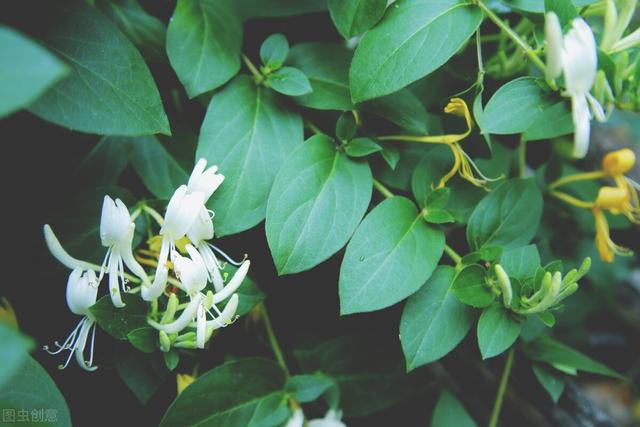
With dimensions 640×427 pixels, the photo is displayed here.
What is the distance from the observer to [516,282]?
769 mm

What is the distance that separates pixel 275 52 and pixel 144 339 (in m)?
0.42

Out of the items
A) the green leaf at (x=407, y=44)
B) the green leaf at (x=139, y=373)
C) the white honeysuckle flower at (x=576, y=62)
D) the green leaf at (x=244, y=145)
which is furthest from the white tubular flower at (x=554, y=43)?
the green leaf at (x=139, y=373)

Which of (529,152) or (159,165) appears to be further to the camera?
(529,152)

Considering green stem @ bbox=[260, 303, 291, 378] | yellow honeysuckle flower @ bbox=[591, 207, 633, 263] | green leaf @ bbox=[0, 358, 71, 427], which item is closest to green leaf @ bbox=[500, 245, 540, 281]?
yellow honeysuckle flower @ bbox=[591, 207, 633, 263]

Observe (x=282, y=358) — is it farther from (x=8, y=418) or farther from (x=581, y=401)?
(x=581, y=401)

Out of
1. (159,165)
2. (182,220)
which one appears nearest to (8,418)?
(182,220)

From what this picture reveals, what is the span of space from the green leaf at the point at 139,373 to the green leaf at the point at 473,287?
1.22 feet

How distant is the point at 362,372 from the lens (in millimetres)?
979

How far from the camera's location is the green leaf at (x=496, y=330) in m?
0.75

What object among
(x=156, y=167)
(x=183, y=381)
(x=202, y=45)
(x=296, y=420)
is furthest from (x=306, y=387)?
(x=202, y=45)

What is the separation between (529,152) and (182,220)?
0.92 metres

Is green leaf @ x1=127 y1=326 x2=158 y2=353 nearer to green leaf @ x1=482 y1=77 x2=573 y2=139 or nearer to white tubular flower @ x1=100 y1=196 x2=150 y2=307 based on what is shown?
white tubular flower @ x1=100 y1=196 x2=150 y2=307

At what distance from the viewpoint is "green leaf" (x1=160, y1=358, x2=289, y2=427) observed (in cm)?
77

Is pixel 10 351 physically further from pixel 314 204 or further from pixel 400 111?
pixel 400 111
